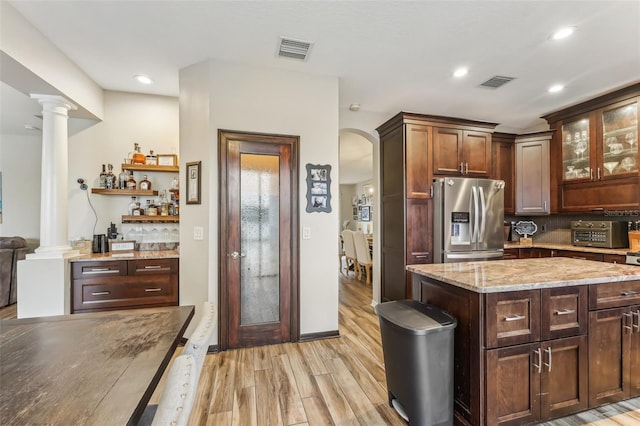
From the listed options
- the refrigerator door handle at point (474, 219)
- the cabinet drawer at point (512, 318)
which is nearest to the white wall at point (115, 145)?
the cabinet drawer at point (512, 318)

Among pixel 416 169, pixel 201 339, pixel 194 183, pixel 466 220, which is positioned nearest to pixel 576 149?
pixel 466 220

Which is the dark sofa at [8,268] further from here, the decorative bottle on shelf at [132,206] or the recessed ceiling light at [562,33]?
the recessed ceiling light at [562,33]

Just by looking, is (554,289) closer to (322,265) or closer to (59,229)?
(322,265)

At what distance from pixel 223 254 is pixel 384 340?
1.75m

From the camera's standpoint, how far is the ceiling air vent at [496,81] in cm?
322

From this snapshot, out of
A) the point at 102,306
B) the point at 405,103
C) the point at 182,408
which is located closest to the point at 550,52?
the point at 405,103

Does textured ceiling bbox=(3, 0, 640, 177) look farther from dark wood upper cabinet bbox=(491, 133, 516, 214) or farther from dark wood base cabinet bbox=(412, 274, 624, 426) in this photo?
dark wood base cabinet bbox=(412, 274, 624, 426)

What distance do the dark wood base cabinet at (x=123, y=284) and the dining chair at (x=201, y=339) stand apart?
88.4 inches

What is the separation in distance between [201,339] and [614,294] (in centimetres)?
259

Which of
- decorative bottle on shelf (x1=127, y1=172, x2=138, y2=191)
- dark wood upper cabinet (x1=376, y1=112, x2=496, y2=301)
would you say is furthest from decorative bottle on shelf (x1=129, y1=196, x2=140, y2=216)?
dark wood upper cabinet (x1=376, y1=112, x2=496, y2=301)

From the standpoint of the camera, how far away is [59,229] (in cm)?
303

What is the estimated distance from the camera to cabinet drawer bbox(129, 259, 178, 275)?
311 cm

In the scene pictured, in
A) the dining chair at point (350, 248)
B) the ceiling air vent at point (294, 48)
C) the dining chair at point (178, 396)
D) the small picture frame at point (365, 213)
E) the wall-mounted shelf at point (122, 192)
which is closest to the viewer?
the dining chair at point (178, 396)

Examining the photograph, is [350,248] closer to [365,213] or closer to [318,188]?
[318,188]
